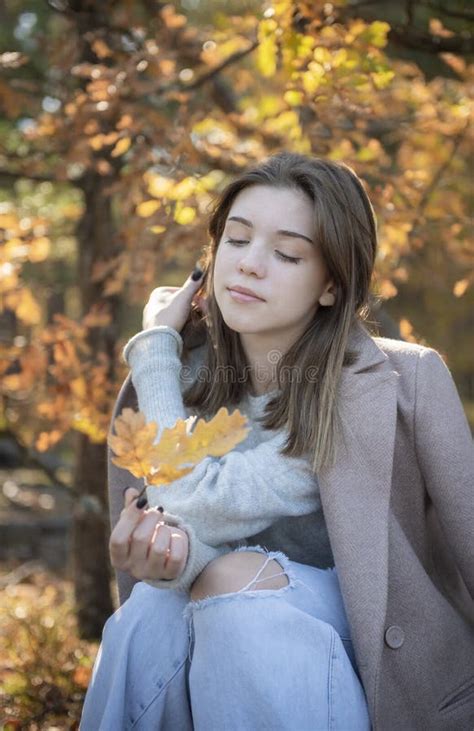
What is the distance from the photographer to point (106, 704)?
192 cm

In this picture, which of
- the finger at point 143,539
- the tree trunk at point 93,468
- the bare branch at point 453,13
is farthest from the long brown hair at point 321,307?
the tree trunk at point 93,468

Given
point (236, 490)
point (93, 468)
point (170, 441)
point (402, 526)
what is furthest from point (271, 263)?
point (93, 468)

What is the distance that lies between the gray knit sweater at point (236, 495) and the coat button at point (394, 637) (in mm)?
299

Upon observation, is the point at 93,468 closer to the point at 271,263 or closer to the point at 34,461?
the point at 34,461

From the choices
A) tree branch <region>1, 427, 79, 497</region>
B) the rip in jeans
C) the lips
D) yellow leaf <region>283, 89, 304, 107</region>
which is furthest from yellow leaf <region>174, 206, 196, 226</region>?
the rip in jeans

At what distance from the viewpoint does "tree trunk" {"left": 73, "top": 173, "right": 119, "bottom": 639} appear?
142 inches

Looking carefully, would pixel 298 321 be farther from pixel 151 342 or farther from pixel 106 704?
pixel 106 704

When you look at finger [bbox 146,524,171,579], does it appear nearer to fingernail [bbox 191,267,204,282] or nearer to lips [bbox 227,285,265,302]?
lips [bbox 227,285,265,302]

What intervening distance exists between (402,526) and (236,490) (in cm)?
41

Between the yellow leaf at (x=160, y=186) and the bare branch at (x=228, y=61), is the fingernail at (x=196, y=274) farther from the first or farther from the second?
the bare branch at (x=228, y=61)

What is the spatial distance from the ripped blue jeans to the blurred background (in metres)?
0.81

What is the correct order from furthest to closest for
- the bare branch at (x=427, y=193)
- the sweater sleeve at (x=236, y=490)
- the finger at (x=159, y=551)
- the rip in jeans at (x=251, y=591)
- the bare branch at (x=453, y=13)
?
the bare branch at (x=427, y=193), the bare branch at (x=453, y=13), the sweater sleeve at (x=236, y=490), the rip in jeans at (x=251, y=591), the finger at (x=159, y=551)

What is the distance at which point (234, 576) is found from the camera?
1891mm

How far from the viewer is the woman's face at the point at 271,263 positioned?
2098 mm
